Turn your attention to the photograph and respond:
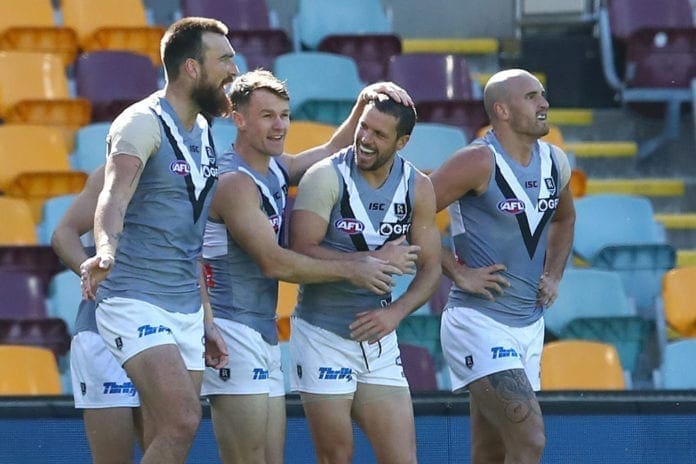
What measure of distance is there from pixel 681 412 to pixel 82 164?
4.26 m

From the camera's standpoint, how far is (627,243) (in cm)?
962

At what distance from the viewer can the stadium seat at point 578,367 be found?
25.7 feet

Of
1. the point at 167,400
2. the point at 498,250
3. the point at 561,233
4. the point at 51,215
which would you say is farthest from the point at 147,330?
the point at 51,215

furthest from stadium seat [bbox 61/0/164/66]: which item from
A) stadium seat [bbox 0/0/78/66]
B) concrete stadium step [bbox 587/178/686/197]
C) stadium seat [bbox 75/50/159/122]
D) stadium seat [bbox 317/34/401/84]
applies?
concrete stadium step [bbox 587/178/686/197]

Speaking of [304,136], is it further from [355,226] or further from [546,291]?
[355,226]

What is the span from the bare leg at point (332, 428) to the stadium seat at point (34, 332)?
2.46 m

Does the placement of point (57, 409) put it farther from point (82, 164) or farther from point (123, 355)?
point (82, 164)

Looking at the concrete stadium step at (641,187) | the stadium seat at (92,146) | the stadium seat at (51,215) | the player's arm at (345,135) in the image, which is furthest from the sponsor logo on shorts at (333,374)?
the concrete stadium step at (641,187)

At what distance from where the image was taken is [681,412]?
6738 millimetres

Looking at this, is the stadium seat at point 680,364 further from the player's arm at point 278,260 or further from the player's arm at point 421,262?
the player's arm at point 278,260

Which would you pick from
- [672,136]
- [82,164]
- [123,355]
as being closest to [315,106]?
[82,164]

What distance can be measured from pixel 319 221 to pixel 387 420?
0.78 meters

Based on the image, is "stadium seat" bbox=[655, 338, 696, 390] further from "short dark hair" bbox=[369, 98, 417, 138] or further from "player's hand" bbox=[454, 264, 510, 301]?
"short dark hair" bbox=[369, 98, 417, 138]

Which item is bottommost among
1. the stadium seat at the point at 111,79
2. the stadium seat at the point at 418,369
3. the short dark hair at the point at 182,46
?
the stadium seat at the point at 418,369
